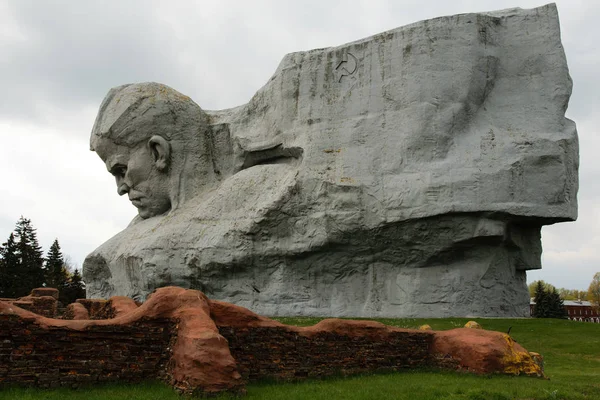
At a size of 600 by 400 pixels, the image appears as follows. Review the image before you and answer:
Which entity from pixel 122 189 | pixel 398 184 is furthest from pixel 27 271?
pixel 398 184

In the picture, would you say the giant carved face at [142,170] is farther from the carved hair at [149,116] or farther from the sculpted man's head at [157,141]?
the carved hair at [149,116]

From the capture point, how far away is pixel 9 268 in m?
33.4

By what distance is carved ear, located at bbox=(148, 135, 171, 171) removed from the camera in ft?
63.7

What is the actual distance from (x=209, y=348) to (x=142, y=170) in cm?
1421

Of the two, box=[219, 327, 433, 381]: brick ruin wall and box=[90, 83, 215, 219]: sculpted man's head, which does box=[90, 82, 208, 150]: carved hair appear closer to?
box=[90, 83, 215, 219]: sculpted man's head

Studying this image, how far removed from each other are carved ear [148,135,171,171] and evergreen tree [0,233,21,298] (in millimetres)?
17431

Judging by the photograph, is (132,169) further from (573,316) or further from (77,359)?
(573,316)

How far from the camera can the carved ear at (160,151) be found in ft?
63.7

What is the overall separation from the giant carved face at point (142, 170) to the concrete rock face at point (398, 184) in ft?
7.37

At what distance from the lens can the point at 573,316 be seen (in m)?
57.2

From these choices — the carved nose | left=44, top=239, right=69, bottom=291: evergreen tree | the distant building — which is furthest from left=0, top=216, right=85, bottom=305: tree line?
the distant building

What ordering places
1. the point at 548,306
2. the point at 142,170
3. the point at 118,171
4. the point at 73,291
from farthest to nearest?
the point at 73,291 → the point at 548,306 → the point at 118,171 → the point at 142,170

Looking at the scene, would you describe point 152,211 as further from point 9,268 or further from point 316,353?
point 9,268

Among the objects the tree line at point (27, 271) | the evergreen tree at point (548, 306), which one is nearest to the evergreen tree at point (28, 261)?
the tree line at point (27, 271)
